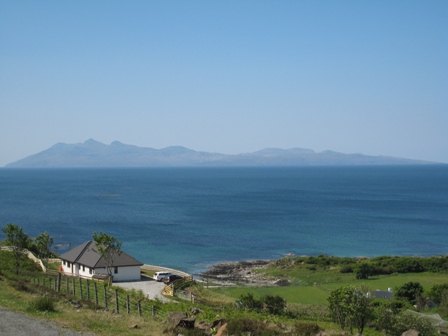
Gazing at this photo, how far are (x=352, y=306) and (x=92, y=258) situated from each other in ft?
80.0

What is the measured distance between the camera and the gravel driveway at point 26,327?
1420 centimetres

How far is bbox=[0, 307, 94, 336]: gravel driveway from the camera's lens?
14.2 meters

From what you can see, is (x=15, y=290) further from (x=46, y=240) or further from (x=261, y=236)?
(x=261, y=236)

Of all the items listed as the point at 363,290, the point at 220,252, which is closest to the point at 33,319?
the point at 363,290

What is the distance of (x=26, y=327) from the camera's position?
14.8 m

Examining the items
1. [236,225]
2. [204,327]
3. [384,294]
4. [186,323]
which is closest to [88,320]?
[186,323]

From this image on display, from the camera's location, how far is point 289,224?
304ft

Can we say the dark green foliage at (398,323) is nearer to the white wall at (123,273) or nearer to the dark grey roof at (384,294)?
the dark grey roof at (384,294)

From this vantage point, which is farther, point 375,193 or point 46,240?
point 375,193

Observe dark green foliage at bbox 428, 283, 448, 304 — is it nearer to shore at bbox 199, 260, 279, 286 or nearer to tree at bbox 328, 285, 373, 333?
shore at bbox 199, 260, 279, 286

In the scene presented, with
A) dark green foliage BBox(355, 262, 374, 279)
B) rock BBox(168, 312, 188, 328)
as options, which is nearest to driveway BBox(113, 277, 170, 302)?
rock BBox(168, 312, 188, 328)

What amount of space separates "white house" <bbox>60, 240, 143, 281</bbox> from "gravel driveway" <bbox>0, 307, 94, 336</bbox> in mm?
23320

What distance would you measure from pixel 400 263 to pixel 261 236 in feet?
92.3

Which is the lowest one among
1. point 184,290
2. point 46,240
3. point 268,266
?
point 268,266
